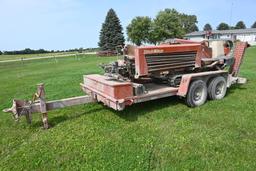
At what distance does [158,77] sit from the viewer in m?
6.38

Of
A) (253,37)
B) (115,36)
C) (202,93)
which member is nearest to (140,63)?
(202,93)

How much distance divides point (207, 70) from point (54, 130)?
424 centimetres

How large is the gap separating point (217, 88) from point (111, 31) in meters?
46.5

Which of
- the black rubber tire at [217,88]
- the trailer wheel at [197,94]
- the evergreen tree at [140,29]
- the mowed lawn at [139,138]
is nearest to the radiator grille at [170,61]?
the trailer wheel at [197,94]

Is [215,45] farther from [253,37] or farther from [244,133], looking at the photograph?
[253,37]

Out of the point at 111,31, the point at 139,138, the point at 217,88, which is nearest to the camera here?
the point at 139,138

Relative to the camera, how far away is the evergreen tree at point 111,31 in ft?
170

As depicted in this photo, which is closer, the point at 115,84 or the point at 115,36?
the point at 115,84

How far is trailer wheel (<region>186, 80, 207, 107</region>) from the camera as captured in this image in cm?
619

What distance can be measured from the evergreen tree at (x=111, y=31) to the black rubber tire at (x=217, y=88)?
148ft

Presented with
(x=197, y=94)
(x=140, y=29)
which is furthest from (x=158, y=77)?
(x=140, y=29)

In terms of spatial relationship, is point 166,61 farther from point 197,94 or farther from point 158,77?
point 197,94

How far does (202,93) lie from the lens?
21.3ft

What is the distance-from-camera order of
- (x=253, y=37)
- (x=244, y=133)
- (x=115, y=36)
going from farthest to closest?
(x=253, y=37)
(x=115, y=36)
(x=244, y=133)
